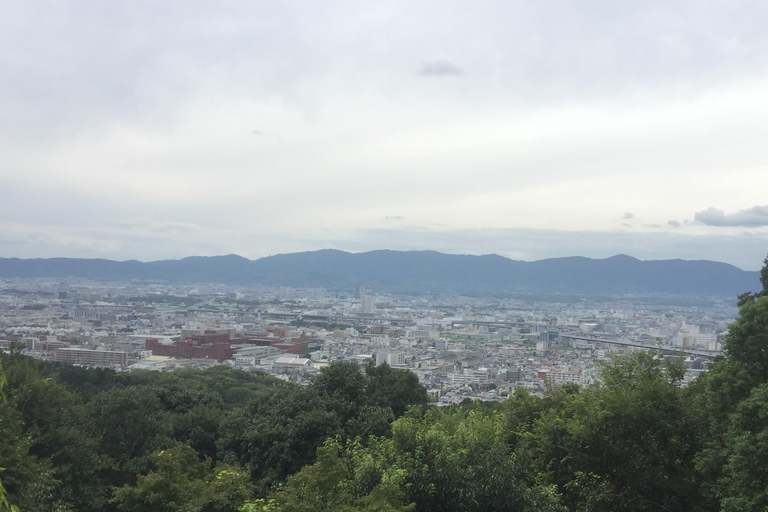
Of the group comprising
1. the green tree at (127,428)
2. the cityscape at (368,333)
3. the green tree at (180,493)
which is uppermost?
the green tree at (180,493)

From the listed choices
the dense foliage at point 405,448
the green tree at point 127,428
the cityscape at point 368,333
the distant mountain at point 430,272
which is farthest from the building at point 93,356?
the distant mountain at point 430,272

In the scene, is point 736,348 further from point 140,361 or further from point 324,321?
point 324,321

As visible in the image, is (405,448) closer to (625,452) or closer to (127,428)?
(625,452)

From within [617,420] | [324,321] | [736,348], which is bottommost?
[324,321]

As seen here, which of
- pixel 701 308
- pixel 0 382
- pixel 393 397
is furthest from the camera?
pixel 701 308

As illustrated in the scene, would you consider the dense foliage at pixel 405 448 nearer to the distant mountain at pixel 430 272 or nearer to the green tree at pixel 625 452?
the green tree at pixel 625 452

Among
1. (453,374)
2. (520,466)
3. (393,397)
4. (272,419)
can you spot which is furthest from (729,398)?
(453,374)

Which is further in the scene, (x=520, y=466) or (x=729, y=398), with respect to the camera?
(x=729, y=398)
